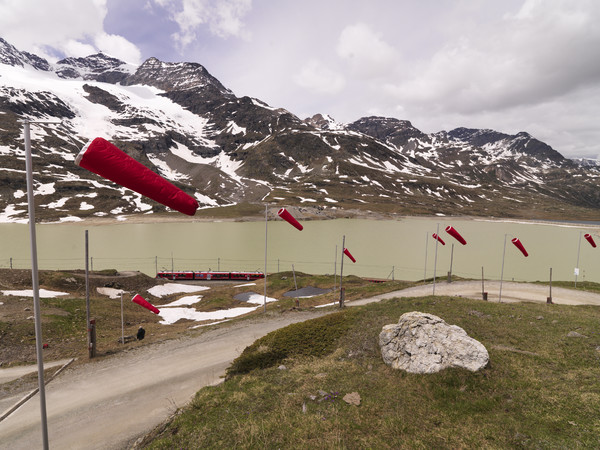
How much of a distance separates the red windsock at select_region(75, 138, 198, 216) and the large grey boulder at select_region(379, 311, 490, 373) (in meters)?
11.8

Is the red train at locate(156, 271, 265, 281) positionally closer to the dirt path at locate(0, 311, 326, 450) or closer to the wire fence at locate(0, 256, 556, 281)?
the wire fence at locate(0, 256, 556, 281)

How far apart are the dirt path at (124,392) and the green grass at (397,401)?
183 cm

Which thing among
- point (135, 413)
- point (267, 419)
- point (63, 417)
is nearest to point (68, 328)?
point (63, 417)

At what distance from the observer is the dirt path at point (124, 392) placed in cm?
1080

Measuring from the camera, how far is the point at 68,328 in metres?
22.0

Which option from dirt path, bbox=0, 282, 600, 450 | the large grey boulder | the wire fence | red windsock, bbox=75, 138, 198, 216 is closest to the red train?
the wire fence

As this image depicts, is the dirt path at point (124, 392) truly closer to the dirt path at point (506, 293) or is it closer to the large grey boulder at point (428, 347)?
the large grey boulder at point (428, 347)

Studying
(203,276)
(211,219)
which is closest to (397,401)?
(203,276)

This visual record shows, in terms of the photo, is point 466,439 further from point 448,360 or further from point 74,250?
point 74,250

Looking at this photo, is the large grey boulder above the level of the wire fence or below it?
above

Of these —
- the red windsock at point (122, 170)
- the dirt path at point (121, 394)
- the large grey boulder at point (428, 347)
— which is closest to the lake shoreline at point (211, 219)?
the dirt path at point (121, 394)

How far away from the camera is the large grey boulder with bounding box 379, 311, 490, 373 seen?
41.2 feet

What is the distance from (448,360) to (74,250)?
8803 cm

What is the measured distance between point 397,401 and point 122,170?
12.1 m
